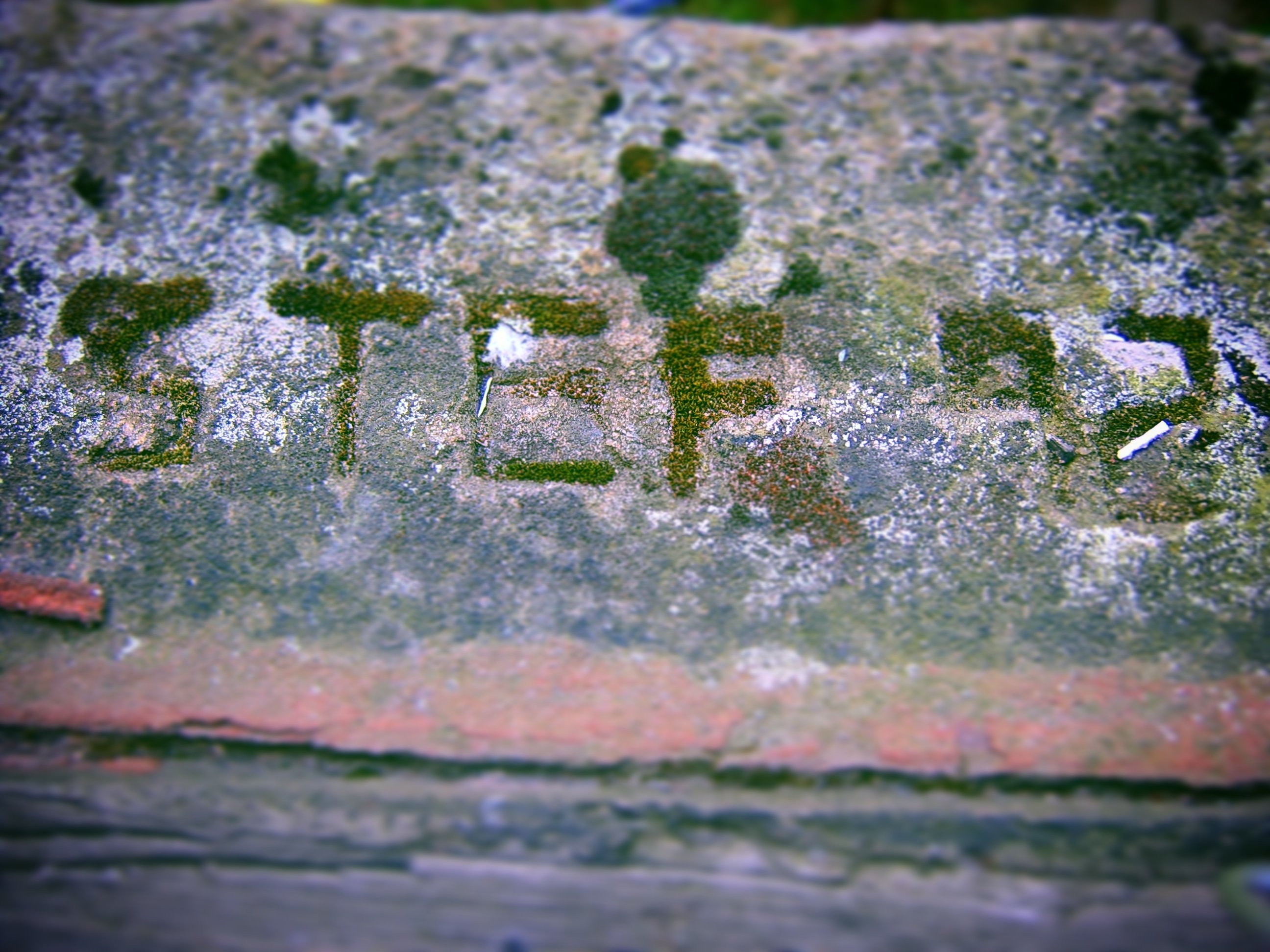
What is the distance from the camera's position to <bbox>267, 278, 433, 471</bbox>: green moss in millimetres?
1451

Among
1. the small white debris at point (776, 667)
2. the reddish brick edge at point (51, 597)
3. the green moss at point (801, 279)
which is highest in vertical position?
the green moss at point (801, 279)

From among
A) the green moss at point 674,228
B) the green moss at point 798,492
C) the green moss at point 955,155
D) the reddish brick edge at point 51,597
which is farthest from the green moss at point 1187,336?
the reddish brick edge at point 51,597

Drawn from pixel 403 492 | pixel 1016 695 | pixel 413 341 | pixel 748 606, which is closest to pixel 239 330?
pixel 413 341

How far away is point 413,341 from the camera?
147cm

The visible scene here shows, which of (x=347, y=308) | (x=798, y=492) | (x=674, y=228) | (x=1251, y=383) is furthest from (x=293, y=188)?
(x=1251, y=383)

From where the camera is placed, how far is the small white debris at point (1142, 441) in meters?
1.35

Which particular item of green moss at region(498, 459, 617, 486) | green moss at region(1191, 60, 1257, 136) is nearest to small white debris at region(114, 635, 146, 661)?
green moss at region(498, 459, 617, 486)

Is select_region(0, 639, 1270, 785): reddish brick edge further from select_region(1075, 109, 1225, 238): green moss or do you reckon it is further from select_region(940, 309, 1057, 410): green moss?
select_region(1075, 109, 1225, 238): green moss

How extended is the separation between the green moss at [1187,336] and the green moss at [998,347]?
14cm

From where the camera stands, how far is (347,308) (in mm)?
1489

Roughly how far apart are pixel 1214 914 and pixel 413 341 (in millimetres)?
1406

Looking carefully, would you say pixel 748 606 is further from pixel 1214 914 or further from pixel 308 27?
pixel 308 27

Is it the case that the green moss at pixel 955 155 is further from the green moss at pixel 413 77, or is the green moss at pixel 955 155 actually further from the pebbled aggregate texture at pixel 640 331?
the green moss at pixel 413 77

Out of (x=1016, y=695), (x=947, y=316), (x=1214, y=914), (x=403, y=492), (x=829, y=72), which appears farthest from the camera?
(x=829, y=72)
